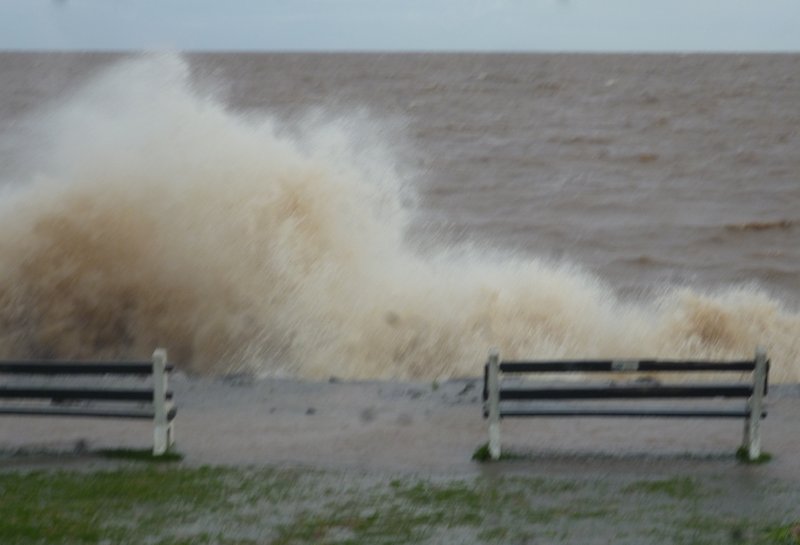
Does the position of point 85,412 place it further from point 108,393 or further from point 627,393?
point 627,393

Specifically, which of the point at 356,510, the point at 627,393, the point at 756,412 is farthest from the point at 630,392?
the point at 356,510

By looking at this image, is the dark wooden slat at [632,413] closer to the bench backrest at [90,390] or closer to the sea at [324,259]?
the bench backrest at [90,390]

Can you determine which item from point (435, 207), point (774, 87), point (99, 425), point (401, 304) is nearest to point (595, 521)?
point (99, 425)

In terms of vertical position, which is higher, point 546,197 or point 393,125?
point 393,125

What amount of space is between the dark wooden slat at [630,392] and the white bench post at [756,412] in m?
0.11

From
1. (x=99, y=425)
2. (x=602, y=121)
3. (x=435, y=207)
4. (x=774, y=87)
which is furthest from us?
(x=774, y=87)

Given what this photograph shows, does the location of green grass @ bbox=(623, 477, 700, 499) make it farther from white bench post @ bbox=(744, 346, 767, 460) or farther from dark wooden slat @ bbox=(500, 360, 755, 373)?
dark wooden slat @ bbox=(500, 360, 755, 373)

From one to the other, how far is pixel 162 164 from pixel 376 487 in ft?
41.5

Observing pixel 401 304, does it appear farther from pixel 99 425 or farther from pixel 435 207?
pixel 435 207

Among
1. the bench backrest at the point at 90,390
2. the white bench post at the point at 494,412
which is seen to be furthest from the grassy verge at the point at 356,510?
the bench backrest at the point at 90,390

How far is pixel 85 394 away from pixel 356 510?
2.75 meters

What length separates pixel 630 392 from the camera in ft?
31.1

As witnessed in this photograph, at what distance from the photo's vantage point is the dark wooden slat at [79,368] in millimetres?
9484

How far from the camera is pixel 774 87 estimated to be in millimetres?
72688
